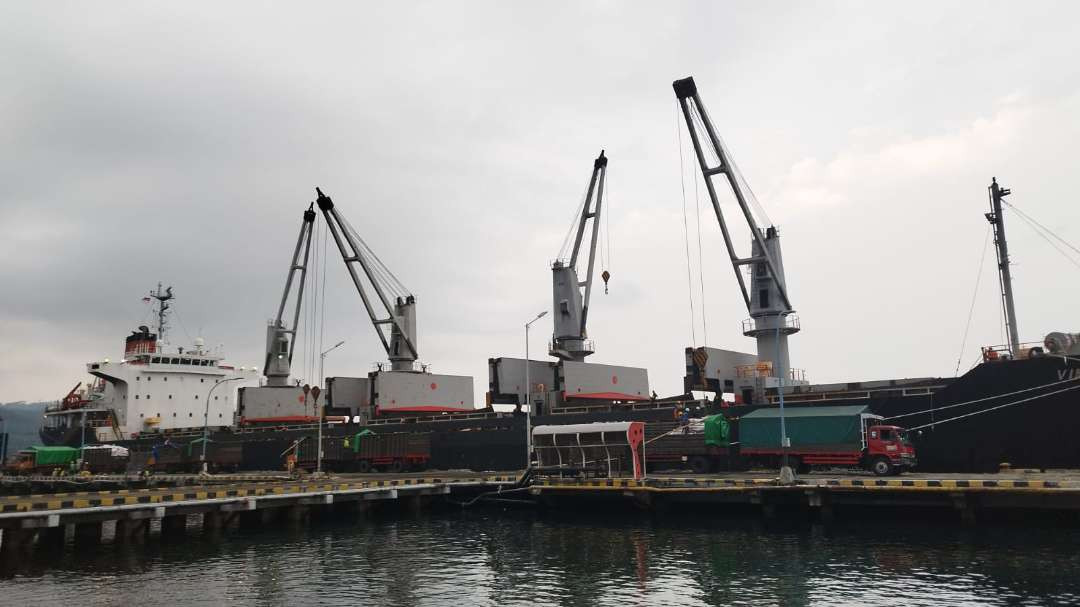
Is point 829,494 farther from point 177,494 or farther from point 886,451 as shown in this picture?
point 177,494

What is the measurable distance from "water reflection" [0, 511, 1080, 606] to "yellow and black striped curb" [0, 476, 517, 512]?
2073mm

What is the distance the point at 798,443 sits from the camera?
38719 millimetres

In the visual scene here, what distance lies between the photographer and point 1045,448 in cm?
3478

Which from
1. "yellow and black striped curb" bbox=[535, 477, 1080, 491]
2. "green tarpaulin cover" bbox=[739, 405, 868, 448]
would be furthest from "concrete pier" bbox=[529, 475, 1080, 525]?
"green tarpaulin cover" bbox=[739, 405, 868, 448]

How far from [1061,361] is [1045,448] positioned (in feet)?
13.9

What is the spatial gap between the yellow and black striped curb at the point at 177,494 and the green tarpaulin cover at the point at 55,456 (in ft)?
156

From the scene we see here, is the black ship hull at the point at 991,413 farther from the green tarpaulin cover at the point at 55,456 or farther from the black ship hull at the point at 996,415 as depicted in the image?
the green tarpaulin cover at the point at 55,456

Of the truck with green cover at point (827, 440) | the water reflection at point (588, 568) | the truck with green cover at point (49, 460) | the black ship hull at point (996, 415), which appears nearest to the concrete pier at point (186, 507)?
the water reflection at point (588, 568)

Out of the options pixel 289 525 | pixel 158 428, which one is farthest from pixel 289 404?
pixel 289 525

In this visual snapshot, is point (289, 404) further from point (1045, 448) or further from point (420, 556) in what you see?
point (1045, 448)

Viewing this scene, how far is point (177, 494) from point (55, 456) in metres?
54.9

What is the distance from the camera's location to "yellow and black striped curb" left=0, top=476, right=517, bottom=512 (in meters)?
29.4

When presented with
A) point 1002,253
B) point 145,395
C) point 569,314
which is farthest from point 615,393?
point 145,395

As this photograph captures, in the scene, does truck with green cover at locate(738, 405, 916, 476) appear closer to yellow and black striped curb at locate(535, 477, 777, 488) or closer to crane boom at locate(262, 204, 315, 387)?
yellow and black striped curb at locate(535, 477, 777, 488)
